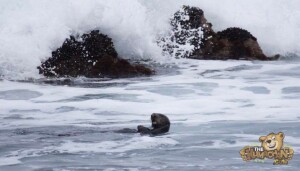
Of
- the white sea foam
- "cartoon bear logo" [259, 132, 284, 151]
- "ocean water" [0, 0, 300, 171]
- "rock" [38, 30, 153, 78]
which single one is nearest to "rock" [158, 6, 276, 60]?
"ocean water" [0, 0, 300, 171]

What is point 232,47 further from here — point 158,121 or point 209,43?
point 158,121

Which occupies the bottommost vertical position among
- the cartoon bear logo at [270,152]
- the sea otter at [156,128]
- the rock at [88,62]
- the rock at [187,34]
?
the cartoon bear logo at [270,152]

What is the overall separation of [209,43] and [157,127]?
810cm

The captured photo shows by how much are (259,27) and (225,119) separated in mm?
11379

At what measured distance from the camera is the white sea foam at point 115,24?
49.7 ft

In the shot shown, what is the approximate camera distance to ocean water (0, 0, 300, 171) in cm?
744

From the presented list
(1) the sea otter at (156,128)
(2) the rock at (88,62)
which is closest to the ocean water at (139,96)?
(1) the sea otter at (156,128)

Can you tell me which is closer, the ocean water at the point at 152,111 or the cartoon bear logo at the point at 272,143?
the cartoon bear logo at the point at 272,143

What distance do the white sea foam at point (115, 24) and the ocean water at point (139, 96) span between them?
3cm

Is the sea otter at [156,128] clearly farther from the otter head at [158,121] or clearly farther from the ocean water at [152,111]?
the ocean water at [152,111]

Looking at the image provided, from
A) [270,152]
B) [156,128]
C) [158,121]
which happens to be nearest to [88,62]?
[158,121]

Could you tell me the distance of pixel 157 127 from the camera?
8.75 m

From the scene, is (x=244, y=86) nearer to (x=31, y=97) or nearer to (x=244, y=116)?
(x=244, y=116)

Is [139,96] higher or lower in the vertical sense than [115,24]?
lower
